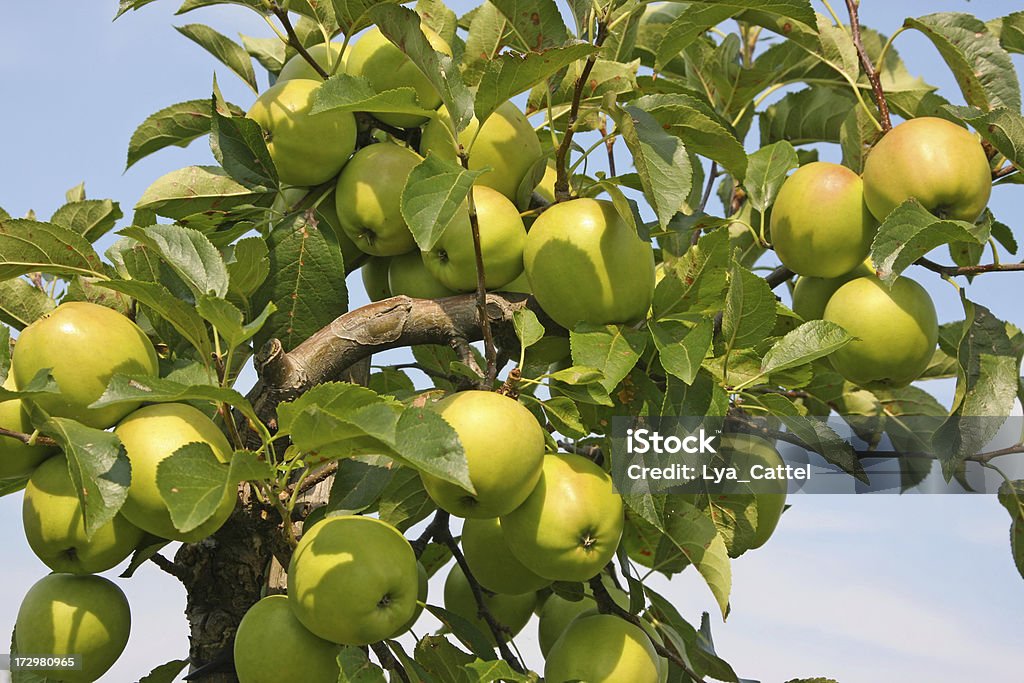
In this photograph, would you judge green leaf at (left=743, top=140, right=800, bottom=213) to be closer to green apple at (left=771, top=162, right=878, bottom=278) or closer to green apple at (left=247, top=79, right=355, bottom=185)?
green apple at (left=771, top=162, right=878, bottom=278)

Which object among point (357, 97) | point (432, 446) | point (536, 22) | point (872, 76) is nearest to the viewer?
point (432, 446)

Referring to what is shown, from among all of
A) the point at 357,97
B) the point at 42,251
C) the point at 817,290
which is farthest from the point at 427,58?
the point at 817,290

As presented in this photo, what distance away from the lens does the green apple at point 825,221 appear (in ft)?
5.39

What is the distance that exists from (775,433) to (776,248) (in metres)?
0.34

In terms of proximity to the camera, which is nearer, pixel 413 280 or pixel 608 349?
pixel 608 349

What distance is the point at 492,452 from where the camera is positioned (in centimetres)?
120

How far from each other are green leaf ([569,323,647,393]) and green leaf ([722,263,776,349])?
151mm

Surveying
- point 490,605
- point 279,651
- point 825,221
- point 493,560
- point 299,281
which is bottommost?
point 490,605

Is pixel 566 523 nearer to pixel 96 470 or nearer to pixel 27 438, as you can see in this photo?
pixel 96 470

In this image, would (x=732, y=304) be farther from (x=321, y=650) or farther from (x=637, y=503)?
(x=321, y=650)

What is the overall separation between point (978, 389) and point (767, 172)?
0.51 meters

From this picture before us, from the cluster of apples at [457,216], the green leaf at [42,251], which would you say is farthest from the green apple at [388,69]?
the green leaf at [42,251]

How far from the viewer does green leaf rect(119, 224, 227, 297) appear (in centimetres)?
131

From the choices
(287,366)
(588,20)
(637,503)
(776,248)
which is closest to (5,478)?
(287,366)
